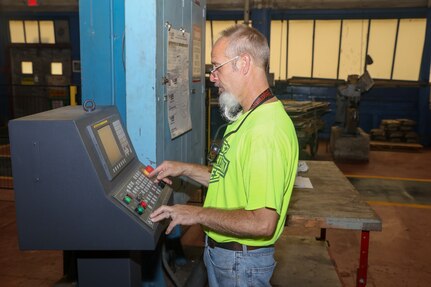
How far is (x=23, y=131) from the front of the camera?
1.38m

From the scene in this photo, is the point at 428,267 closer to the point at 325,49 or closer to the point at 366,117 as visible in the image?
the point at 366,117

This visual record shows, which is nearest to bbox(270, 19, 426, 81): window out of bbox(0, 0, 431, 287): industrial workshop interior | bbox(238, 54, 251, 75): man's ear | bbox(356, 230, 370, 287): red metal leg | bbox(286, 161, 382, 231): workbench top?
bbox(0, 0, 431, 287): industrial workshop interior

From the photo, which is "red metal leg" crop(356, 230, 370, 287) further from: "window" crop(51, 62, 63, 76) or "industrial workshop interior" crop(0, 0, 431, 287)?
"window" crop(51, 62, 63, 76)

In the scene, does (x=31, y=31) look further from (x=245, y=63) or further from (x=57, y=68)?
(x=245, y=63)

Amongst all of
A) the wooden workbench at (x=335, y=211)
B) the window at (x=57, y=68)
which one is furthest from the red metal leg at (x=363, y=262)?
the window at (x=57, y=68)

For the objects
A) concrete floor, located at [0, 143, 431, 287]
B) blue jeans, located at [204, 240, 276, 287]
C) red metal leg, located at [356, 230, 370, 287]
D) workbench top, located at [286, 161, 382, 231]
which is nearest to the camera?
blue jeans, located at [204, 240, 276, 287]

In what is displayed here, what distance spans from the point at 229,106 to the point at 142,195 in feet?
1.69

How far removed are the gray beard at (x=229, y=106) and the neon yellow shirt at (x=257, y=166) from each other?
10 centimetres

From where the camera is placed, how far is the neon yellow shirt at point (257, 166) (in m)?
1.33

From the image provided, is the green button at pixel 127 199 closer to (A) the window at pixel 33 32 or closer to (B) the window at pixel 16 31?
(A) the window at pixel 33 32

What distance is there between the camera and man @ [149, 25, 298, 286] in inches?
52.9

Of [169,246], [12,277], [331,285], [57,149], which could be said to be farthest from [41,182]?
[12,277]

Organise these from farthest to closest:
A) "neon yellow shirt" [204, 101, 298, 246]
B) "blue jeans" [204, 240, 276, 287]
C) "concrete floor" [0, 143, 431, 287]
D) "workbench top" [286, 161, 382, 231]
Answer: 1. "concrete floor" [0, 143, 431, 287]
2. "workbench top" [286, 161, 382, 231]
3. "blue jeans" [204, 240, 276, 287]
4. "neon yellow shirt" [204, 101, 298, 246]

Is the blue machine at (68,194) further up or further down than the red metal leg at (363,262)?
further up
